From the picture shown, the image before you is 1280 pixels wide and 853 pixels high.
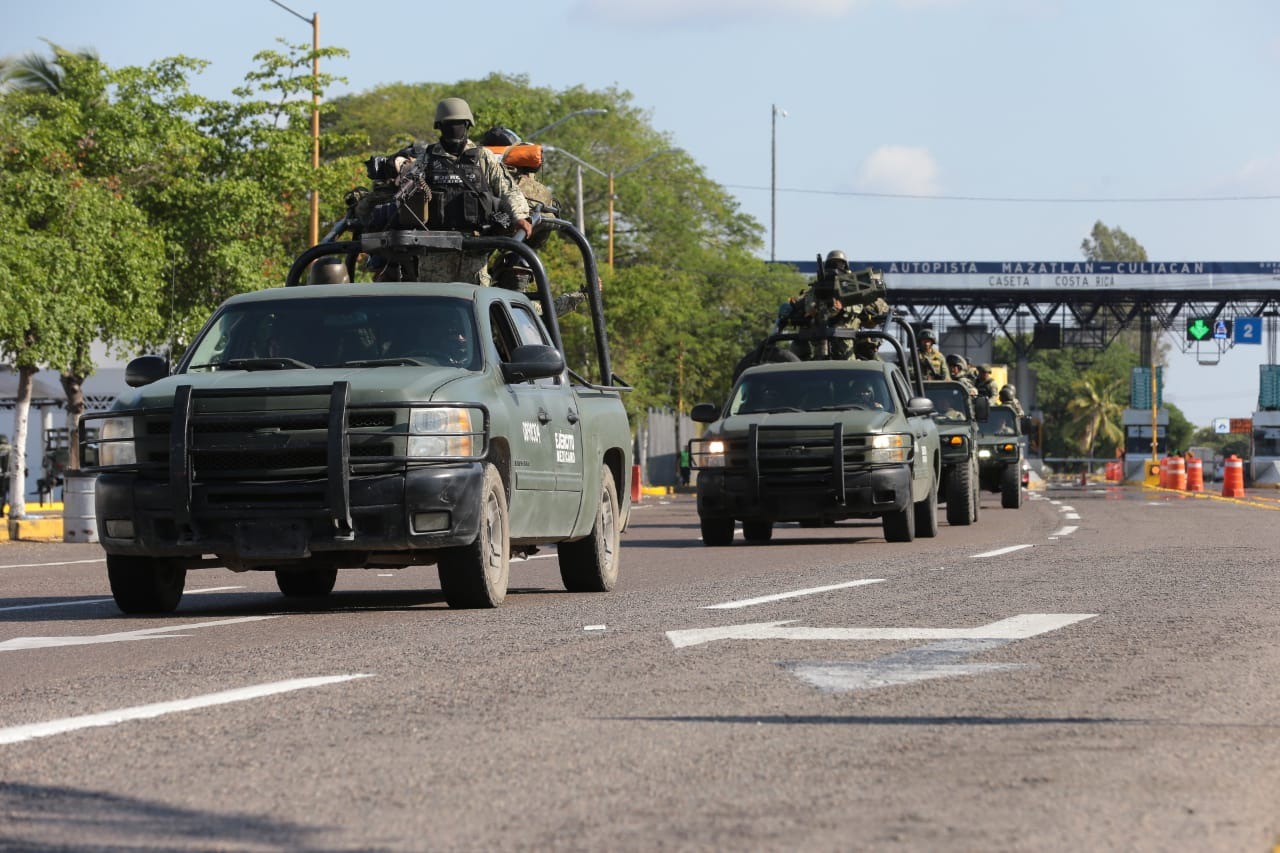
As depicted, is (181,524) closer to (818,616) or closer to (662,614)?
(662,614)

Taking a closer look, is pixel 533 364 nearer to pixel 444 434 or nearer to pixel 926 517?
pixel 444 434

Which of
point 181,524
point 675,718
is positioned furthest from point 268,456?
point 675,718

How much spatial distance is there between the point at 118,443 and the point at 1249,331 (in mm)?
80656

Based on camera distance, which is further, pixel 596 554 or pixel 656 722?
pixel 596 554

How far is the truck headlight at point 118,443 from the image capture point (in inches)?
432

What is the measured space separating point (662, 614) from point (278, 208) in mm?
24259

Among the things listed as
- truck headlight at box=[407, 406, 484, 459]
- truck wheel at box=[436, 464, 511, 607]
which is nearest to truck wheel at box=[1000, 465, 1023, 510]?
truck wheel at box=[436, 464, 511, 607]

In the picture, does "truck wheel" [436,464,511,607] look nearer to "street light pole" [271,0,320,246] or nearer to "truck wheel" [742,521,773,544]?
"truck wheel" [742,521,773,544]

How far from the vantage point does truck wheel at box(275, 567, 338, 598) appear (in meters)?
13.3

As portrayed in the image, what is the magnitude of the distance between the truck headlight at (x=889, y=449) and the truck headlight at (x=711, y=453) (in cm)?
148

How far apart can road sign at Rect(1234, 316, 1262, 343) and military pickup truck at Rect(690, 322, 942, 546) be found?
68389 mm

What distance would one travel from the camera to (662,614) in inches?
424

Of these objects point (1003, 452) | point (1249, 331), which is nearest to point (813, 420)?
point (1003, 452)

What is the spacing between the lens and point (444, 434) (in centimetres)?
1077
